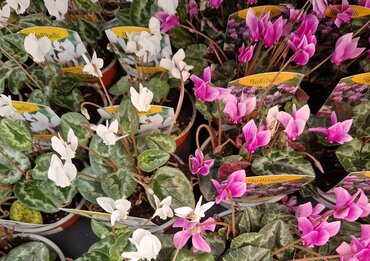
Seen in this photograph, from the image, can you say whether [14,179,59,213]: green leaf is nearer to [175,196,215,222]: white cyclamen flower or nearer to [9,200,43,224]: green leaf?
[9,200,43,224]: green leaf

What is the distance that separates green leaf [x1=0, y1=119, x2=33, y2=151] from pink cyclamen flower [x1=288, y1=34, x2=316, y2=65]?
0.66m

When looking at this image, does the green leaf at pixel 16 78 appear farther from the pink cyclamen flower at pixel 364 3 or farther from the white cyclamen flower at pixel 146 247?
the pink cyclamen flower at pixel 364 3

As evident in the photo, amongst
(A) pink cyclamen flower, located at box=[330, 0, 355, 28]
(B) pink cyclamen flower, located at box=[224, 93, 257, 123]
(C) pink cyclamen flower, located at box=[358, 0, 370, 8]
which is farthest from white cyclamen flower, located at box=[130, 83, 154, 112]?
(C) pink cyclamen flower, located at box=[358, 0, 370, 8]

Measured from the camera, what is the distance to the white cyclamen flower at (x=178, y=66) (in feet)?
3.27

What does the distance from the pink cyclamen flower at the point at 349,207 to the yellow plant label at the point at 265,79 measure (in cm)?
29

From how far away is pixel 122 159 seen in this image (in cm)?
102

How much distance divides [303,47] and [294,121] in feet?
0.67

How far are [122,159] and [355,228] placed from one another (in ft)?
1.89

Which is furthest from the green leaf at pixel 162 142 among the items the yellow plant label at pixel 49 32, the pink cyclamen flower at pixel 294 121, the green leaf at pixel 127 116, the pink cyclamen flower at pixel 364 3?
the pink cyclamen flower at pixel 364 3

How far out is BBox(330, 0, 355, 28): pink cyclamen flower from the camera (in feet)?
3.50

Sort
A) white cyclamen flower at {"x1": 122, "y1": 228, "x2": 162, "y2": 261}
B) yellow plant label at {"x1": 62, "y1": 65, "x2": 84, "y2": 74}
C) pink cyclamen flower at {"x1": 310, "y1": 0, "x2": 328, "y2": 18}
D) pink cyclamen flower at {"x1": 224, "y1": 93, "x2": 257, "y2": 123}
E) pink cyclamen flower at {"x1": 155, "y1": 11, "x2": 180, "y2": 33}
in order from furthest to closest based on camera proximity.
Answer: yellow plant label at {"x1": 62, "y1": 65, "x2": 84, "y2": 74}, pink cyclamen flower at {"x1": 155, "y1": 11, "x2": 180, "y2": 33}, pink cyclamen flower at {"x1": 310, "y1": 0, "x2": 328, "y2": 18}, pink cyclamen flower at {"x1": 224, "y1": 93, "x2": 257, "y2": 123}, white cyclamen flower at {"x1": 122, "y1": 228, "x2": 162, "y2": 261}

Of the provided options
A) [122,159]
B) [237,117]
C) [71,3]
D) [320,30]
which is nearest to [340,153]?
[237,117]

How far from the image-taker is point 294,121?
34.0 inches

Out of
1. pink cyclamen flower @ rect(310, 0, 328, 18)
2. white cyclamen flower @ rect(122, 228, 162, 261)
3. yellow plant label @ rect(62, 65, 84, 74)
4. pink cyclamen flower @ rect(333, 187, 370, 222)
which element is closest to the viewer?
white cyclamen flower @ rect(122, 228, 162, 261)
